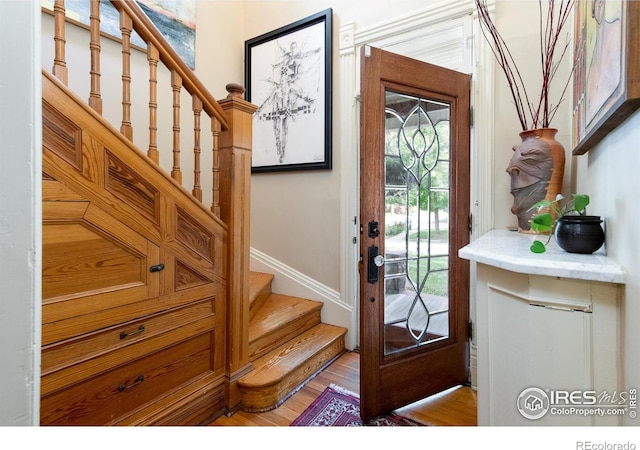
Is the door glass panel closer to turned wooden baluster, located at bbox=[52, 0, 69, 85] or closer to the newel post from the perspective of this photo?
the newel post

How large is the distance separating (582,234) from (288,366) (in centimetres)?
166

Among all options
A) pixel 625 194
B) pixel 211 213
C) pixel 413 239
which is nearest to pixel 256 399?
pixel 211 213

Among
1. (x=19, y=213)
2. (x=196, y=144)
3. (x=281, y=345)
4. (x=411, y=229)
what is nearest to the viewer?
(x=19, y=213)

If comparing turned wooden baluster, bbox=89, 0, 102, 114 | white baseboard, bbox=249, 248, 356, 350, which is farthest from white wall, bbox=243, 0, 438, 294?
turned wooden baluster, bbox=89, 0, 102, 114

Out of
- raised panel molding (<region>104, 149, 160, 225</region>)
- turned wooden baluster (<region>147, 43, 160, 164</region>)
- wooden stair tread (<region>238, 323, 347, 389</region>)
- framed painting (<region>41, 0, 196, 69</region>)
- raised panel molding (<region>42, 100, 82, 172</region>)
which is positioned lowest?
wooden stair tread (<region>238, 323, 347, 389</region>)

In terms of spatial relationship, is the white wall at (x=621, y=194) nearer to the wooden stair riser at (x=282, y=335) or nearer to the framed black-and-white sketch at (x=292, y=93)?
the framed black-and-white sketch at (x=292, y=93)

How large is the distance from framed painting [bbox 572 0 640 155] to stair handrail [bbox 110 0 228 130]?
159cm

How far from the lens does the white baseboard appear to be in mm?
2482

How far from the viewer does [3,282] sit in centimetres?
43

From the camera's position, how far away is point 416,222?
6.23 feet

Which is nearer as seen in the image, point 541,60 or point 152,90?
point 152,90

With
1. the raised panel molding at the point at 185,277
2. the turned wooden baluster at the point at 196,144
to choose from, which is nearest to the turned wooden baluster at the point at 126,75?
the turned wooden baluster at the point at 196,144

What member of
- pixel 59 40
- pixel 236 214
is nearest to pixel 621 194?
pixel 236 214

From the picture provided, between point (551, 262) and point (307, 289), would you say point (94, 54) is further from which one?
point (307, 289)
